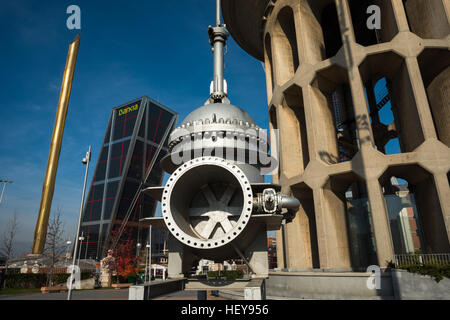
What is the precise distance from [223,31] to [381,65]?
58.3ft

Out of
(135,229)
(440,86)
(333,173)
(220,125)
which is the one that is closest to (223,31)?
(220,125)

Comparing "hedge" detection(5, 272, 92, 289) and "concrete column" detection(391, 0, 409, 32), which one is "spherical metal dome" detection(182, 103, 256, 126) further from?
"hedge" detection(5, 272, 92, 289)

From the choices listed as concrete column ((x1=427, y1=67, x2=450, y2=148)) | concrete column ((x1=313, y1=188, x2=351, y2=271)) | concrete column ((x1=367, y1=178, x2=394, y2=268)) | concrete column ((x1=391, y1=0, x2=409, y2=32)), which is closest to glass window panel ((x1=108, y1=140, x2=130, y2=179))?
concrete column ((x1=313, y1=188, x2=351, y2=271))

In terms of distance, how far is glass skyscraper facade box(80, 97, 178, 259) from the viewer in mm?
95438

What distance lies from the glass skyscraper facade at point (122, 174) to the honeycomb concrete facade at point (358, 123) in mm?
A: 71928

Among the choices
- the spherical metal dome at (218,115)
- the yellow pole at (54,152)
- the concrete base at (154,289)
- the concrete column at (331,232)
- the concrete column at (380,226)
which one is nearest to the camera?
the concrete base at (154,289)

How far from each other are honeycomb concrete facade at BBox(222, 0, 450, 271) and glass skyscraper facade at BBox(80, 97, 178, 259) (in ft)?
236

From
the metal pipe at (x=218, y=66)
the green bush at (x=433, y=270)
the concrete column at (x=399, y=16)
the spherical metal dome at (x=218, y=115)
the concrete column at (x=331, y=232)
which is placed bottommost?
the green bush at (x=433, y=270)

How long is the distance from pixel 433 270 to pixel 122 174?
9459 centimetres

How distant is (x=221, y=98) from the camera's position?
1060 centimetres

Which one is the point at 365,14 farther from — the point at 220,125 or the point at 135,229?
the point at 135,229

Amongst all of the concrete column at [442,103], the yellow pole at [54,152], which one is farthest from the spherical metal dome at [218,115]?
the yellow pole at [54,152]

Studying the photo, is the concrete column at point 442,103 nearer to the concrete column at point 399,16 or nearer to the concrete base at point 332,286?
the concrete column at point 399,16

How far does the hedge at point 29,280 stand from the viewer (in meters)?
28.8
